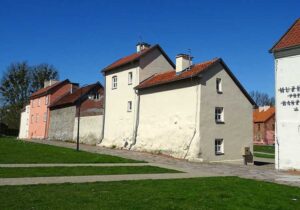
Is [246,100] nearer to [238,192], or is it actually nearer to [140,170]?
[140,170]

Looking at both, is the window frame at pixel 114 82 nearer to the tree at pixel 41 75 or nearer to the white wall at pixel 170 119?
the white wall at pixel 170 119

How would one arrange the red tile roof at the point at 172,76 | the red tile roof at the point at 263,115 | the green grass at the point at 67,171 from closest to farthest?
the green grass at the point at 67,171 < the red tile roof at the point at 172,76 < the red tile roof at the point at 263,115

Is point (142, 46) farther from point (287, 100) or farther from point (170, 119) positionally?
point (287, 100)

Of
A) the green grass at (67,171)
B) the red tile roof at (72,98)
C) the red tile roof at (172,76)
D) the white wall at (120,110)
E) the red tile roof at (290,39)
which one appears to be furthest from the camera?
the red tile roof at (72,98)

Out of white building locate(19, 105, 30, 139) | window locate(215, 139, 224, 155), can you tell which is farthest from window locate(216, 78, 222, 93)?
white building locate(19, 105, 30, 139)

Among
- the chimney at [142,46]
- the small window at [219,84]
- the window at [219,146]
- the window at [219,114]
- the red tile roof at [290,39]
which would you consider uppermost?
the chimney at [142,46]

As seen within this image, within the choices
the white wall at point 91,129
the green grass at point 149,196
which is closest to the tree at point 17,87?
the white wall at point 91,129

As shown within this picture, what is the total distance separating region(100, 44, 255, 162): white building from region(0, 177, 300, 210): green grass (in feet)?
40.3

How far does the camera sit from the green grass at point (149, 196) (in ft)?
27.2

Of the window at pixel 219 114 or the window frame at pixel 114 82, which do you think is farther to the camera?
the window frame at pixel 114 82

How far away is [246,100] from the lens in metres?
27.6

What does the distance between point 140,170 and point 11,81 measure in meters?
54.6

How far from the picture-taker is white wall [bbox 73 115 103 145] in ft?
111

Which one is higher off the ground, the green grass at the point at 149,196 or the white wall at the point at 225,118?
the white wall at the point at 225,118
